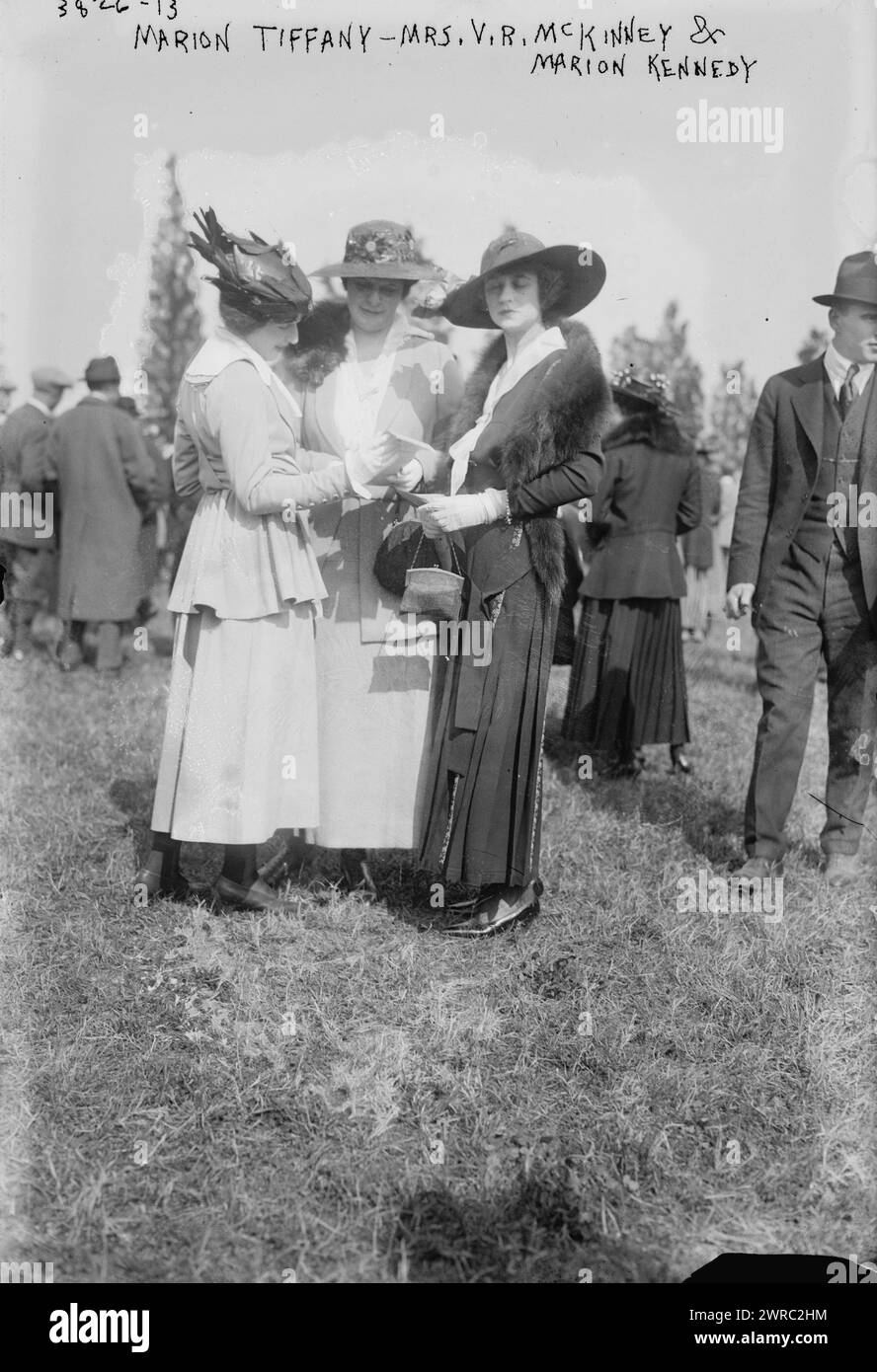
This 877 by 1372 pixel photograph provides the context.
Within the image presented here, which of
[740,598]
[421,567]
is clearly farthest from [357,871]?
[740,598]

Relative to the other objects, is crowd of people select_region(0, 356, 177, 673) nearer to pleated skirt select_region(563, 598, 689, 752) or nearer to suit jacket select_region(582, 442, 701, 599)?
pleated skirt select_region(563, 598, 689, 752)

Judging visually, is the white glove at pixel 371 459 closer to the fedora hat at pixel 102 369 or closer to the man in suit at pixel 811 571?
the man in suit at pixel 811 571

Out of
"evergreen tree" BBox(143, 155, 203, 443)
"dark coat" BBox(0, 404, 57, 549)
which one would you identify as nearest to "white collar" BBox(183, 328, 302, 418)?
"dark coat" BBox(0, 404, 57, 549)

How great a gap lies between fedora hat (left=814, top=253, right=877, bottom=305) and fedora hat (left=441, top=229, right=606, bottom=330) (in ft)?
3.22

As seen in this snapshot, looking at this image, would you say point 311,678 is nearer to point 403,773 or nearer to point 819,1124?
point 403,773

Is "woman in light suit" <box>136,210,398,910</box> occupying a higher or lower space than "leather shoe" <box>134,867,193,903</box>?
higher

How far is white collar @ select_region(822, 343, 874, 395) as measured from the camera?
4.53m

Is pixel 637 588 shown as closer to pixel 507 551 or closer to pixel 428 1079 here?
pixel 507 551

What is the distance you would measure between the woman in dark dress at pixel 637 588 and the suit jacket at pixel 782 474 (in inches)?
80.5

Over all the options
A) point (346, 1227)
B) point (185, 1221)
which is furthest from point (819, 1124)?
point (185, 1221)
